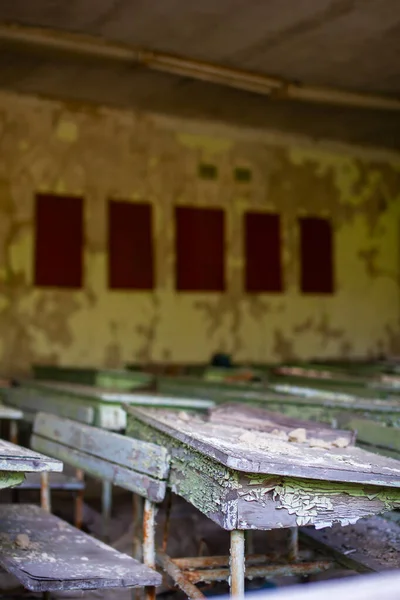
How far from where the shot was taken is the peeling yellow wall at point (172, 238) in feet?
25.1

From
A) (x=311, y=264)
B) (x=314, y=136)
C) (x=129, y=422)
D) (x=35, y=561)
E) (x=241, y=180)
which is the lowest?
(x=35, y=561)

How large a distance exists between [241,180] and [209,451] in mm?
6806

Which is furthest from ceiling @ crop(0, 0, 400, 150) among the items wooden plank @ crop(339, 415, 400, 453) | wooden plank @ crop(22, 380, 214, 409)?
wooden plank @ crop(339, 415, 400, 453)

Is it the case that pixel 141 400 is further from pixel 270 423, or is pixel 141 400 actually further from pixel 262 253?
pixel 262 253

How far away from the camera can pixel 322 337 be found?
916 cm

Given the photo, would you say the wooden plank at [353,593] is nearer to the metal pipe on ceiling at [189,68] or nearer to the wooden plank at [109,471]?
the wooden plank at [109,471]

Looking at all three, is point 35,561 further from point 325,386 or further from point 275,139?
point 275,139

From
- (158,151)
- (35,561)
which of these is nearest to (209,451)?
(35,561)

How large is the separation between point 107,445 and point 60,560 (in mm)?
569

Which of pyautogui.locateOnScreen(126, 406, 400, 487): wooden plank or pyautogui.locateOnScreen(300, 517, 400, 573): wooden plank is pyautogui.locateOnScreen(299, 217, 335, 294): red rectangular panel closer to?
Answer: pyautogui.locateOnScreen(300, 517, 400, 573): wooden plank

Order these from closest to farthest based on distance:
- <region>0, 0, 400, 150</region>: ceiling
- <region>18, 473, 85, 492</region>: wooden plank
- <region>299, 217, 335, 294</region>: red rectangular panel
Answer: <region>18, 473, 85, 492</region>: wooden plank → <region>0, 0, 400, 150</region>: ceiling → <region>299, 217, 335, 294</region>: red rectangular panel

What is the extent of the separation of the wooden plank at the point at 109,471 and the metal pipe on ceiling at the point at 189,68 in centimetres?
360

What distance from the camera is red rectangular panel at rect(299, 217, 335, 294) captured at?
358 inches

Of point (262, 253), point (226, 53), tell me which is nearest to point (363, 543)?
point (226, 53)
